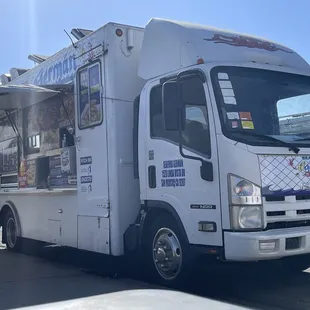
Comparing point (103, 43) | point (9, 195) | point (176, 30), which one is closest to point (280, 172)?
point (176, 30)

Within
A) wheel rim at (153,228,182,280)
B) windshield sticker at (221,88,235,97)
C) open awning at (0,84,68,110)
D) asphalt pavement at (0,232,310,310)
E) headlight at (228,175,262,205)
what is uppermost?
open awning at (0,84,68,110)

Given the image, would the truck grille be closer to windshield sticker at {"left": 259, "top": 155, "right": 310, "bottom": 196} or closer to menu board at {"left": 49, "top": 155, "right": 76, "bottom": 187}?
windshield sticker at {"left": 259, "top": 155, "right": 310, "bottom": 196}

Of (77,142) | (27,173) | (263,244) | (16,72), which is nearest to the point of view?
(263,244)

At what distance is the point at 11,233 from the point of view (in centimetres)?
1062

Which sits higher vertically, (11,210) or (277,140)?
(277,140)

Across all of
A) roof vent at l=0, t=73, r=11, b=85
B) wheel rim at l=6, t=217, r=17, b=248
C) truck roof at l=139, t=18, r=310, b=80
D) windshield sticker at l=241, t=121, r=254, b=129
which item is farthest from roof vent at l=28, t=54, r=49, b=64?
windshield sticker at l=241, t=121, r=254, b=129

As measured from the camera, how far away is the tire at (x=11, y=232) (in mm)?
10326

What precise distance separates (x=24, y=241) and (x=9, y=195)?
1.18 metres

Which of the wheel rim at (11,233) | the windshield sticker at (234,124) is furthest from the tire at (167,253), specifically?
the wheel rim at (11,233)

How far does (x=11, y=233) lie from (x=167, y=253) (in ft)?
17.4

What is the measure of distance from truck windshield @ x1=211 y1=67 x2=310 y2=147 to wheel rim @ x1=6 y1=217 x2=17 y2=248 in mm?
6244

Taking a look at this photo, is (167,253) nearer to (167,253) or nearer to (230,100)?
(167,253)

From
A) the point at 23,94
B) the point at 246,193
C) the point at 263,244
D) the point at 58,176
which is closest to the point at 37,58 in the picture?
the point at 23,94

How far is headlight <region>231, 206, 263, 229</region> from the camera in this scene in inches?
218
